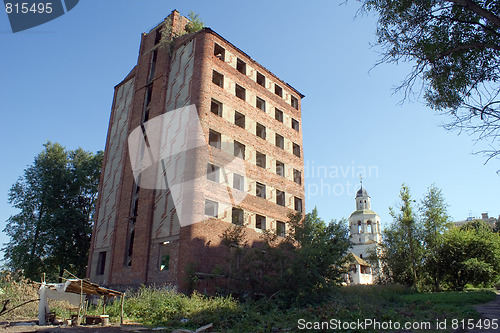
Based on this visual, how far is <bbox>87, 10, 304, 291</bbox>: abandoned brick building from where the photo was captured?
2245cm

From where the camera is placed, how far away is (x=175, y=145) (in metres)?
24.4

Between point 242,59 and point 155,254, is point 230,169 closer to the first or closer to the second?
point 155,254

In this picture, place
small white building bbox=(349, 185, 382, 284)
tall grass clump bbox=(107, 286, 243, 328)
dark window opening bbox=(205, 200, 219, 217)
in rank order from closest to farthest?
tall grass clump bbox=(107, 286, 243, 328) < dark window opening bbox=(205, 200, 219, 217) < small white building bbox=(349, 185, 382, 284)

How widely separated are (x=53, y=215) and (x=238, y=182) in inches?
674

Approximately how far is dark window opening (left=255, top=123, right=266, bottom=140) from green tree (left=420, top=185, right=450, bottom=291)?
739 inches

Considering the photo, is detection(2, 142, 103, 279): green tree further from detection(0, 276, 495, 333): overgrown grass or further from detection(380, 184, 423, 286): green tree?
detection(380, 184, 423, 286): green tree

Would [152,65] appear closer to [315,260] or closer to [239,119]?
[239,119]

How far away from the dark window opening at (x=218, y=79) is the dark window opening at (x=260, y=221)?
10080 mm

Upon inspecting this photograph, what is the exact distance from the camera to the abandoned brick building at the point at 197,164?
73.7 feet

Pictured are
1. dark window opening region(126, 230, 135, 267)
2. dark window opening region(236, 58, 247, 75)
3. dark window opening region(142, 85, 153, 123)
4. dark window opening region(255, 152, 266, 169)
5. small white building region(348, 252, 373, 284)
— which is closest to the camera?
dark window opening region(126, 230, 135, 267)

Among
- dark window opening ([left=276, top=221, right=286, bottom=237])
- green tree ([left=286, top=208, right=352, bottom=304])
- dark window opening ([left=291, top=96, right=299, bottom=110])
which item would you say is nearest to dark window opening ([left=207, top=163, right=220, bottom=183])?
green tree ([left=286, top=208, right=352, bottom=304])

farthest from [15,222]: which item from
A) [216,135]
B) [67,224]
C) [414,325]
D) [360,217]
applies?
[360,217]

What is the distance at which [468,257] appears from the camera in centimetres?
3456

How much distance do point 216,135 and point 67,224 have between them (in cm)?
1674
